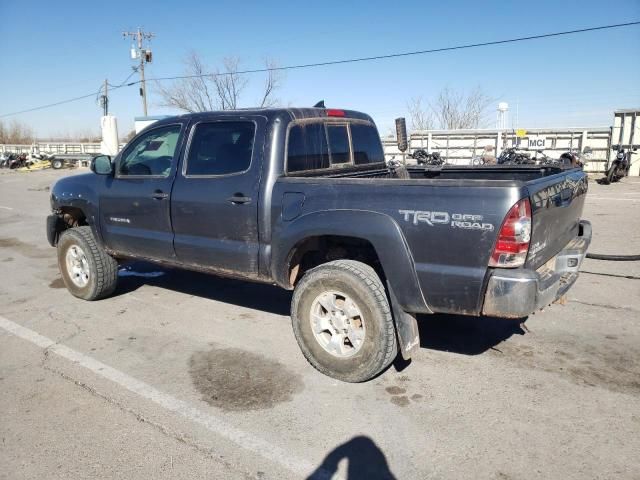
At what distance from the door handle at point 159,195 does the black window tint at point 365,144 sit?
180 centimetres

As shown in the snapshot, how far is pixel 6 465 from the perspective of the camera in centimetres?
272

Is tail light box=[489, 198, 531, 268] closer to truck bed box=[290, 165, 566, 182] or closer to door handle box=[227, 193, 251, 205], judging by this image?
truck bed box=[290, 165, 566, 182]

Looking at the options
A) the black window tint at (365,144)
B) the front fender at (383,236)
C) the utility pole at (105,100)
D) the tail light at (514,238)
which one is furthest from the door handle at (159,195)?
the utility pole at (105,100)

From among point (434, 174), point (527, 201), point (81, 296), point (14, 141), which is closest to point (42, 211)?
point (81, 296)

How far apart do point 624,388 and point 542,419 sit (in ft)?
2.59

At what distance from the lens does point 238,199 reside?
13.0 feet

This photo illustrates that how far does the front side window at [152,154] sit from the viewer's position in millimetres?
4602

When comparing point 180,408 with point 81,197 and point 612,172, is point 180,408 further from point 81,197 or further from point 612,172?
point 612,172

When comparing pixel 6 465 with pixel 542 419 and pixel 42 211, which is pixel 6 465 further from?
pixel 42 211

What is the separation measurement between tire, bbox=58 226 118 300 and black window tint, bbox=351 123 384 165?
9.59 feet

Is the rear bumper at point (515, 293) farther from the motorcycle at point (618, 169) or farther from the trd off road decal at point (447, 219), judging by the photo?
the motorcycle at point (618, 169)

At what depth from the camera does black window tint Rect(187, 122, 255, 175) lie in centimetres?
405

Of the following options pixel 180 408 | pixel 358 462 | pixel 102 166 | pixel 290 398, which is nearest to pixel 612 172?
pixel 102 166

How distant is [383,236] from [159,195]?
2.34 metres
